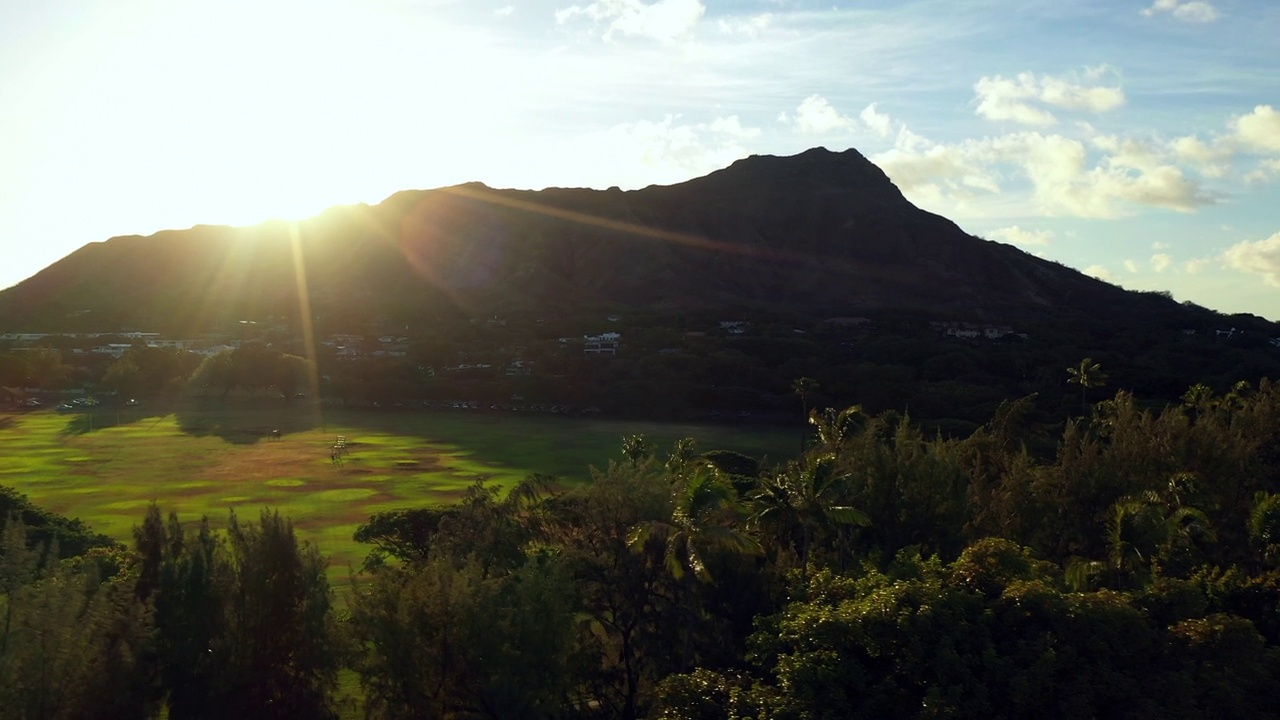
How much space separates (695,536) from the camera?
19750mm

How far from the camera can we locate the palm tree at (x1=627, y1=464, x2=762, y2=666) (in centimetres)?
1955

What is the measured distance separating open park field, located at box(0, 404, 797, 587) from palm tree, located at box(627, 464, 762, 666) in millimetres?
15063

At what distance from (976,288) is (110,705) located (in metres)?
172

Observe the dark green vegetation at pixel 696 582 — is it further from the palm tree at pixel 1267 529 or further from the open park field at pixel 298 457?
the open park field at pixel 298 457

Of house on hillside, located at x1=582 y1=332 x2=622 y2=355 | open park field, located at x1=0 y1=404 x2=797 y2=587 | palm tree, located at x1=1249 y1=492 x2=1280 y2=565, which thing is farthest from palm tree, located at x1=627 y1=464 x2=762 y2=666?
house on hillside, located at x1=582 y1=332 x2=622 y2=355

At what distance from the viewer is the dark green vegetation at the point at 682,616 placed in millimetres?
16188

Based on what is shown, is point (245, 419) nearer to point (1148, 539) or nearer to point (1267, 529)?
point (1148, 539)

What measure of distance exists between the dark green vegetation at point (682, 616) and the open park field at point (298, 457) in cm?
1178

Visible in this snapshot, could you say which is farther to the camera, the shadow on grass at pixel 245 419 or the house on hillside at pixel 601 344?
the house on hillside at pixel 601 344

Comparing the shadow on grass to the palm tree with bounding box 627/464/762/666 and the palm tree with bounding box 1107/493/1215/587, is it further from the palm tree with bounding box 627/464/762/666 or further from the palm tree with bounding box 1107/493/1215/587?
the palm tree with bounding box 1107/493/1215/587

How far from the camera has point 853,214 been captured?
194375 mm

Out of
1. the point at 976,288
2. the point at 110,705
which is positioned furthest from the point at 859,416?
the point at 976,288

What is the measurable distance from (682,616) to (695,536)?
9.70 ft

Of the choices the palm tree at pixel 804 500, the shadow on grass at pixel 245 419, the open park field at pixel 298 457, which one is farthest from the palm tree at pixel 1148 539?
the shadow on grass at pixel 245 419
